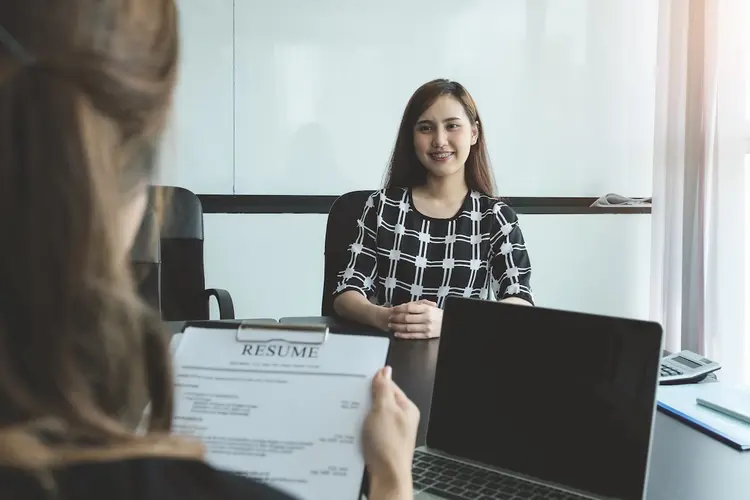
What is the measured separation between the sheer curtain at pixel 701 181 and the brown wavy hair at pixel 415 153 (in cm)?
103

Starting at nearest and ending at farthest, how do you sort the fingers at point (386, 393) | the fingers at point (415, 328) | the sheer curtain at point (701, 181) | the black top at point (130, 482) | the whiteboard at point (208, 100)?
the black top at point (130, 482) → the fingers at point (386, 393) → the fingers at point (415, 328) → the sheer curtain at point (701, 181) → the whiteboard at point (208, 100)

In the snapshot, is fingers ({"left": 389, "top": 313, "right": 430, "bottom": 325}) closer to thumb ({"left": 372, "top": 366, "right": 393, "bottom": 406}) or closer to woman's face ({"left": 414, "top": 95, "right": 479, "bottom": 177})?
woman's face ({"left": 414, "top": 95, "right": 479, "bottom": 177})

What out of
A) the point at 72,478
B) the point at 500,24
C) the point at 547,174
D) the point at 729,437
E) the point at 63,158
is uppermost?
the point at 500,24

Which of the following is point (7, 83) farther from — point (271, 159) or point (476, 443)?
point (271, 159)

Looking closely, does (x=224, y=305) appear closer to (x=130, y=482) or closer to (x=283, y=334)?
(x=283, y=334)

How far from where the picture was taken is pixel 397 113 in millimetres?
2848

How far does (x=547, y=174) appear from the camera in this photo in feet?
9.76

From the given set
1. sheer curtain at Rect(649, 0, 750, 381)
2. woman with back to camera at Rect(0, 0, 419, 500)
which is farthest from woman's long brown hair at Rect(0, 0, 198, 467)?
sheer curtain at Rect(649, 0, 750, 381)

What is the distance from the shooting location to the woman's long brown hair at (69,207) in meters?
0.40

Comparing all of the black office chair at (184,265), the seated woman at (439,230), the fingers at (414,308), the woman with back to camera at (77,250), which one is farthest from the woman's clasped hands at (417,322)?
the woman with back to camera at (77,250)

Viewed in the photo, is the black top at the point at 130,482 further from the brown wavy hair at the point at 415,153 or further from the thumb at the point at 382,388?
the brown wavy hair at the point at 415,153

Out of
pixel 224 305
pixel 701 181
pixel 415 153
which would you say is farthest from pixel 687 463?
pixel 701 181

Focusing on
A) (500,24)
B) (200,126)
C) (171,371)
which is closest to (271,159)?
(200,126)

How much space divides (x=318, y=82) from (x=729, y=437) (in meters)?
2.13
